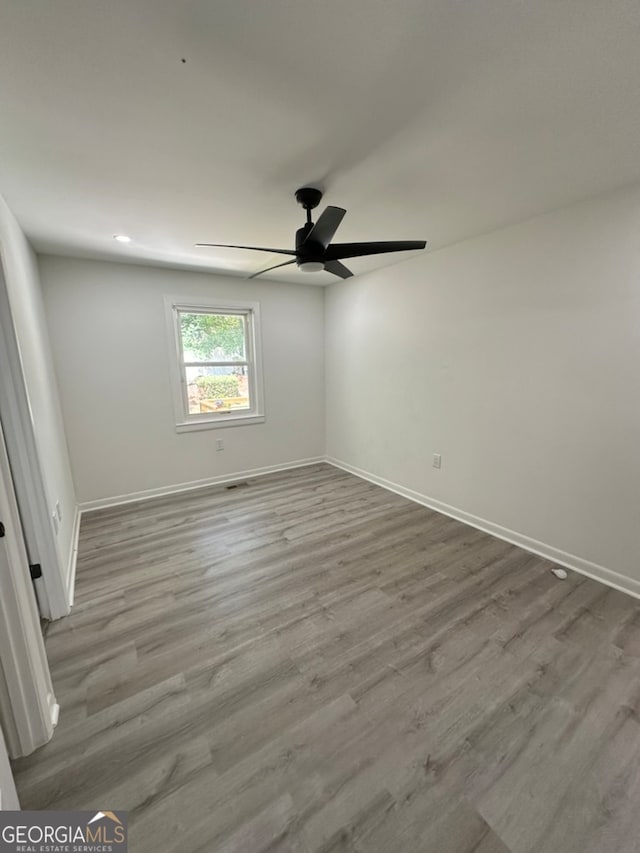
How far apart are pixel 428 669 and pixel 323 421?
3.50 metres

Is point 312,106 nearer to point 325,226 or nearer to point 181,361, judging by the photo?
point 325,226

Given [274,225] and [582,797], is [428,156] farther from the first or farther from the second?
[582,797]

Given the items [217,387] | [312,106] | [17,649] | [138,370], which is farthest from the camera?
[217,387]

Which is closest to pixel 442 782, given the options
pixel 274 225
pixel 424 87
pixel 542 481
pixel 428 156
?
pixel 542 481

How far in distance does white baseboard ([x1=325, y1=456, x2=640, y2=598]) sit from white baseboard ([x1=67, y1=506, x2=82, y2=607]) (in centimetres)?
294

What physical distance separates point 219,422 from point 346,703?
3.15m

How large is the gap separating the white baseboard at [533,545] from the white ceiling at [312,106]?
7.77ft

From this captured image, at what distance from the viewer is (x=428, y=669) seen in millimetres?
1616

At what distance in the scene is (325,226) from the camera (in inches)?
68.0

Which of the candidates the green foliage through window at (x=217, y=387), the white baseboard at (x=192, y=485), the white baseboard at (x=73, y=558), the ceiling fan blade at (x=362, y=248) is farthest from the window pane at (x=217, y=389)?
the ceiling fan blade at (x=362, y=248)

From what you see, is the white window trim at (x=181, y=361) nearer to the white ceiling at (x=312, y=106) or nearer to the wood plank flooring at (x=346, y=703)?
the white ceiling at (x=312, y=106)

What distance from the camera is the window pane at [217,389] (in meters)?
3.90

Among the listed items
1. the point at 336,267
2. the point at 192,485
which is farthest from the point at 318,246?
the point at 192,485

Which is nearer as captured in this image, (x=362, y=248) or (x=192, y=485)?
(x=362, y=248)
